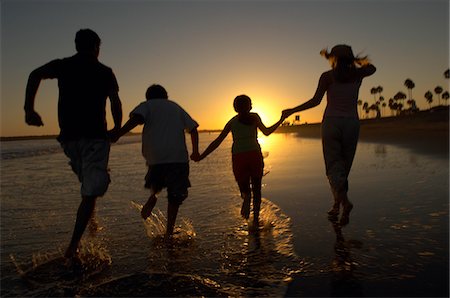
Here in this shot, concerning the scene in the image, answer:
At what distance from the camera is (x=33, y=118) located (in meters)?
3.49

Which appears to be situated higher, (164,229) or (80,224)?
(80,224)

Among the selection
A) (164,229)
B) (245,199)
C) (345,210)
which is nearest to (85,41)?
(164,229)

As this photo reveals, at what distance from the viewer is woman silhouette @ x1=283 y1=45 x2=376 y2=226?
4.89 metres

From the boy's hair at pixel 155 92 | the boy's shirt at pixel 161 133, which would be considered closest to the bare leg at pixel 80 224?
the boy's shirt at pixel 161 133

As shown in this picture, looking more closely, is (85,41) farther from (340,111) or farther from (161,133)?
(340,111)

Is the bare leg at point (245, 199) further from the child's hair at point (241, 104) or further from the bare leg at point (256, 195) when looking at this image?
the child's hair at point (241, 104)

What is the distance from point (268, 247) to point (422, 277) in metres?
1.51

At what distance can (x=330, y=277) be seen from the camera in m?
3.05

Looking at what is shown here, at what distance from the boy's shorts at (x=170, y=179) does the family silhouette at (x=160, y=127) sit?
12 millimetres

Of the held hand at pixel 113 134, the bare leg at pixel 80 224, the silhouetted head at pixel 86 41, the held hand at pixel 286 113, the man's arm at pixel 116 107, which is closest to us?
the bare leg at pixel 80 224

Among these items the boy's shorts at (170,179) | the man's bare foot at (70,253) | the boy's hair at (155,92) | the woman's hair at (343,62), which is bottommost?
the man's bare foot at (70,253)

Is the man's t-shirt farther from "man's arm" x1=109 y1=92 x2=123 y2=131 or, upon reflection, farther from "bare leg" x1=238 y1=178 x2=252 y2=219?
"bare leg" x1=238 y1=178 x2=252 y2=219

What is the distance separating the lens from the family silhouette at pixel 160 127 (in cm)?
365

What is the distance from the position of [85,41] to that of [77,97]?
577 millimetres
